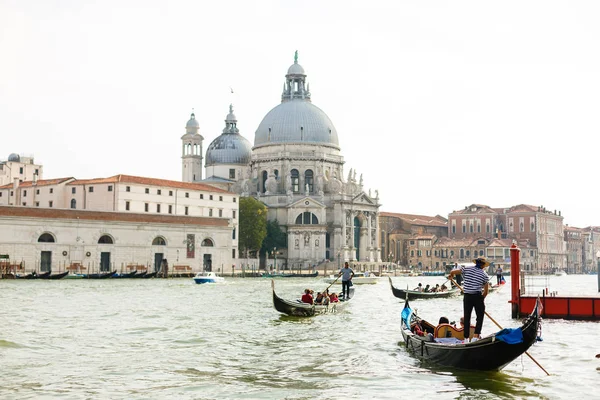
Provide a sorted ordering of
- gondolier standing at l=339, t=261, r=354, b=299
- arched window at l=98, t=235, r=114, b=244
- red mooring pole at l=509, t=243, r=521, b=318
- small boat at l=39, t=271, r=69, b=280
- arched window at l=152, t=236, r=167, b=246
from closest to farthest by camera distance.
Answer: red mooring pole at l=509, t=243, r=521, b=318 → gondolier standing at l=339, t=261, r=354, b=299 → small boat at l=39, t=271, r=69, b=280 → arched window at l=98, t=235, r=114, b=244 → arched window at l=152, t=236, r=167, b=246

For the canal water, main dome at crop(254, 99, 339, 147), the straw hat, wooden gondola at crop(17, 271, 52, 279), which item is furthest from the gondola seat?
main dome at crop(254, 99, 339, 147)

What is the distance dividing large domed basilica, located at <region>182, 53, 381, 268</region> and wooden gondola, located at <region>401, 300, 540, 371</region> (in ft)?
218

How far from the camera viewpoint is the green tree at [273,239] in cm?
8069

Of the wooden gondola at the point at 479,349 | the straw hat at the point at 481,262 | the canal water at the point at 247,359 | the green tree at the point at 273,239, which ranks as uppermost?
the green tree at the point at 273,239

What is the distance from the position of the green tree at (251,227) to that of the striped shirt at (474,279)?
62.7 m

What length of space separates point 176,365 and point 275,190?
71601 mm

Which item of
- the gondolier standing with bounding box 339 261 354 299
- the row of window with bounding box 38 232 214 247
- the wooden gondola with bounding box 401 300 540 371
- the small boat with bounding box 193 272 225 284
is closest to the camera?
the wooden gondola with bounding box 401 300 540 371

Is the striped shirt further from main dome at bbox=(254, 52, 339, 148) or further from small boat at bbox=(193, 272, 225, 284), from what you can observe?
main dome at bbox=(254, 52, 339, 148)

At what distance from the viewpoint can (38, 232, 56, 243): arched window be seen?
52.1 meters

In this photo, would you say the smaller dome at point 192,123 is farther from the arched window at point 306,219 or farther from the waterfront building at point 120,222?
the waterfront building at point 120,222

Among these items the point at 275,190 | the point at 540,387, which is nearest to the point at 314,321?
the point at 540,387

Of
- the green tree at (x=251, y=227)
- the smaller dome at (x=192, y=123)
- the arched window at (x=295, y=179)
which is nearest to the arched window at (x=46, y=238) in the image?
the green tree at (x=251, y=227)

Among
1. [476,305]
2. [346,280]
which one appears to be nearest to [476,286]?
[476,305]

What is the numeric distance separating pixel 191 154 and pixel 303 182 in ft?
52.1
